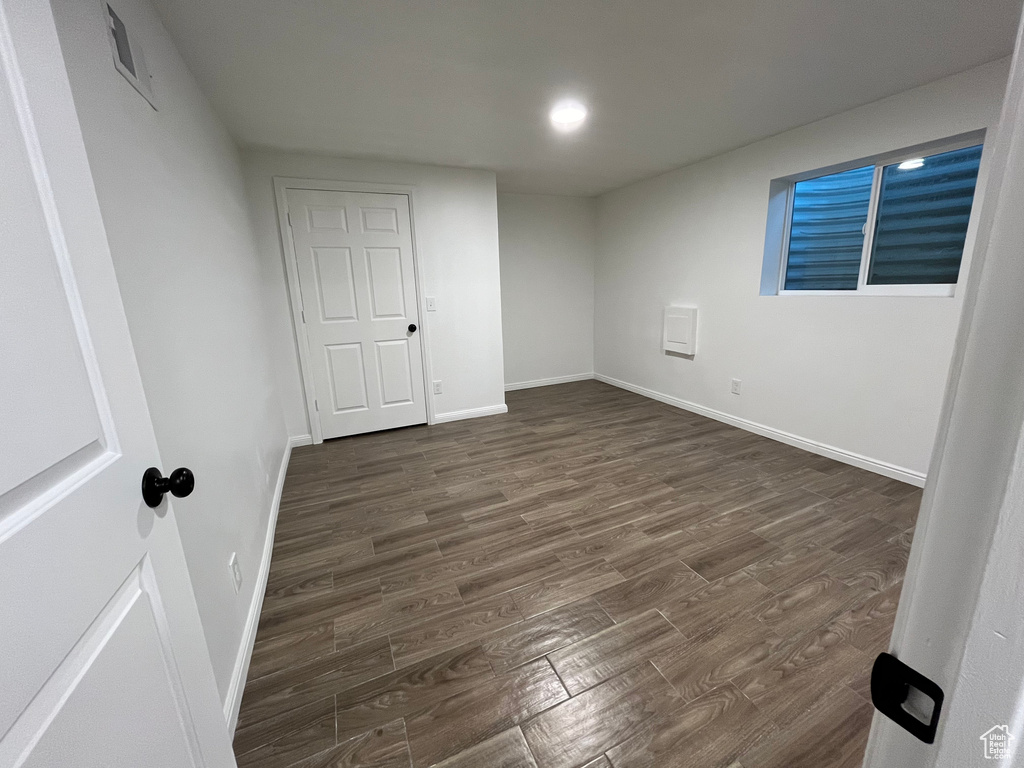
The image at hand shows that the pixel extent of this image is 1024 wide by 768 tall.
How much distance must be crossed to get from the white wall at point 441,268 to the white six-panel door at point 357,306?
0.13 meters

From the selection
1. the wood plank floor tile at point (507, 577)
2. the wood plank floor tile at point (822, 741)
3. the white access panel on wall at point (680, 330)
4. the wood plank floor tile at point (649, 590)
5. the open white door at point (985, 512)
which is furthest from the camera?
the white access panel on wall at point (680, 330)

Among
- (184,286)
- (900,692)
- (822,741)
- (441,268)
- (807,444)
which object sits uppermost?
(441,268)

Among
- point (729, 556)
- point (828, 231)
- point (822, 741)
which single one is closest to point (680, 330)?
point (828, 231)

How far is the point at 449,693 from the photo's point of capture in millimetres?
1362

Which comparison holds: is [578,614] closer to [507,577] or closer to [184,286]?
[507,577]

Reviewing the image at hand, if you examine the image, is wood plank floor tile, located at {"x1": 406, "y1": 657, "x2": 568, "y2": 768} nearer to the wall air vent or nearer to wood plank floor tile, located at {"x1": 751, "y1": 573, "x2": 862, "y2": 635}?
wood plank floor tile, located at {"x1": 751, "y1": 573, "x2": 862, "y2": 635}

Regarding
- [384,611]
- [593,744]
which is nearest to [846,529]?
[593,744]

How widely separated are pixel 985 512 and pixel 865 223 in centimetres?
333

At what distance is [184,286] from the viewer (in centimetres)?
139

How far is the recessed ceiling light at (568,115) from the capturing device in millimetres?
2408

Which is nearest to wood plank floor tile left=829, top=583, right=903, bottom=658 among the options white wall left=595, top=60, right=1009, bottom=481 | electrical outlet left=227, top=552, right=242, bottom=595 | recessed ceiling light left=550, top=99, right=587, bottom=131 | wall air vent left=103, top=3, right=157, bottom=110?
white wall left=595, top=60, right=1009, bottom=481

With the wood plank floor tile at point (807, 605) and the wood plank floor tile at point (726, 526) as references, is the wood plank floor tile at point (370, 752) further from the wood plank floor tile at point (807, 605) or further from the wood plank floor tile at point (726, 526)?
the wood plank floor tile at point (726, 526)

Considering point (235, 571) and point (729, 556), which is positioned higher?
point (235, 571)

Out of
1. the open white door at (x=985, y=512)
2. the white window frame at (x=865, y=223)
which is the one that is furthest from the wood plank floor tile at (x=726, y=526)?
the open white door at (x=985, y=512)
